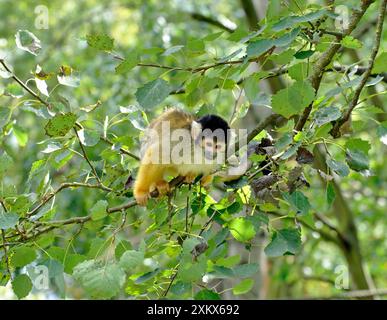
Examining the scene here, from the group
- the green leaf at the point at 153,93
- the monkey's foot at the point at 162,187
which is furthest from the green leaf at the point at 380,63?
the monkey's foot at the point at 162,187

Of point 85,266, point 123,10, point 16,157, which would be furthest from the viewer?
point 123,10

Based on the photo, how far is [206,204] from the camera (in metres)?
2.54

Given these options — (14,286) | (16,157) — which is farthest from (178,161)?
(16,157)

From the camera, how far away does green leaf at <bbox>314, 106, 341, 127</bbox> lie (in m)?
2.19

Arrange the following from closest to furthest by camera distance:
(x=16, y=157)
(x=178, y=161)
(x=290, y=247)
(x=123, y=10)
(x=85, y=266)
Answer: (x=85, y=266), (x=290, y=247), (x=178, y=161), (x=16, y=157), (x=123, y=10)

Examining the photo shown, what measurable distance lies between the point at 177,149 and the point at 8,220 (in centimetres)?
124

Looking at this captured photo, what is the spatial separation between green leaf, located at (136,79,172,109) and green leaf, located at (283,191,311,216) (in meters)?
0.60

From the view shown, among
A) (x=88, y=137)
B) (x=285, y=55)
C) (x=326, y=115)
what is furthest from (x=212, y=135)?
(x=326, y=115)

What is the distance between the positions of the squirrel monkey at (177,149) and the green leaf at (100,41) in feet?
2.16

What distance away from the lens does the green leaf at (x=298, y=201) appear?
2.34 meters

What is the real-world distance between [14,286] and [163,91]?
37.0 inches

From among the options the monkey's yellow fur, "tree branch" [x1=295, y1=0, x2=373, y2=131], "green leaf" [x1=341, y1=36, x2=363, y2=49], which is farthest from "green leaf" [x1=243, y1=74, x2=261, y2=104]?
the monkey's yellow fur

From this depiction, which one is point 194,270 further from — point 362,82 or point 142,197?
point 142,197
